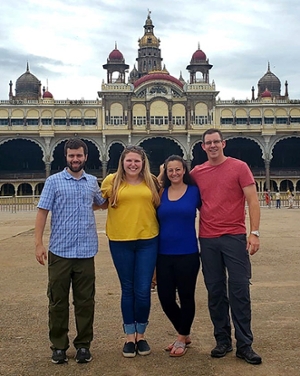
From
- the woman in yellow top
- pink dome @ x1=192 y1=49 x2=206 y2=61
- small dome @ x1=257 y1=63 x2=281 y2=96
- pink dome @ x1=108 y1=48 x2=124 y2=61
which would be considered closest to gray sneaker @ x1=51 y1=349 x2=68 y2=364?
the woman in yellow top

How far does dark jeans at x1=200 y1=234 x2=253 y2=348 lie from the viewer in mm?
4160

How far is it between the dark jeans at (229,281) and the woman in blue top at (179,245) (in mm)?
147

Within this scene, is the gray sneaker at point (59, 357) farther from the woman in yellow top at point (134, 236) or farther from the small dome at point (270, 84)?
the small dome at point (270, 84)

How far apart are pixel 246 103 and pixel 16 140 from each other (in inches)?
912

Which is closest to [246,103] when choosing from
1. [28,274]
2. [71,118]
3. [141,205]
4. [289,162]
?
[289,162]

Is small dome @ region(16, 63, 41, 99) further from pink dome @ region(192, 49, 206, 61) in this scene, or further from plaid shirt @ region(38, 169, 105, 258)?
plaid shirt @ region(38, 169, 105, 258)

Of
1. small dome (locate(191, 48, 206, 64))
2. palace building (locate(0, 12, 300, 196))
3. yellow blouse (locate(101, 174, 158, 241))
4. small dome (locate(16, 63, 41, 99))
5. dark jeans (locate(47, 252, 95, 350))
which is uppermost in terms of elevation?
small dome (locate(191, 48, 206, 64))

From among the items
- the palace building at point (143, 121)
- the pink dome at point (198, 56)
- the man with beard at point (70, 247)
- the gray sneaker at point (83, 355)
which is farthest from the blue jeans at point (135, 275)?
the pink dome at point (198, 56)

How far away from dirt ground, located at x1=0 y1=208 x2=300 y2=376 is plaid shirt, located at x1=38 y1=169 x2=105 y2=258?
0.95 metres

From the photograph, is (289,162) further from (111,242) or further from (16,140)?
(111,242)

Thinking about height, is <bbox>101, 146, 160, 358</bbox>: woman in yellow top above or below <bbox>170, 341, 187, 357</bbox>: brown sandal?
above

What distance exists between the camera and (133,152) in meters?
4.32

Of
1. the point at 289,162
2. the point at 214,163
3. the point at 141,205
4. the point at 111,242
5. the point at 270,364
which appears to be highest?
the point at 289,162

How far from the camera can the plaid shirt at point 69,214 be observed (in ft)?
13.8
